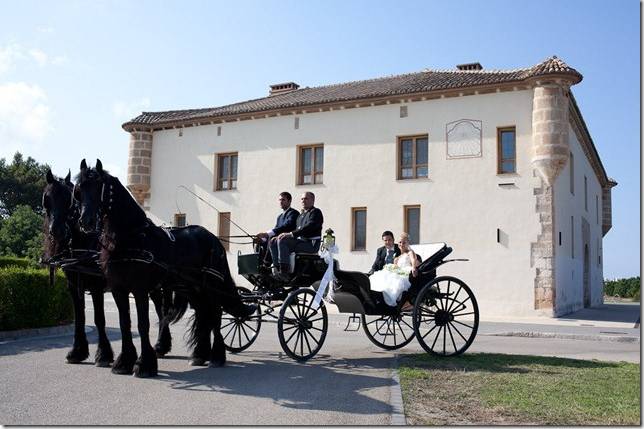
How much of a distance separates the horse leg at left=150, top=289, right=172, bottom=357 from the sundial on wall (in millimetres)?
14236

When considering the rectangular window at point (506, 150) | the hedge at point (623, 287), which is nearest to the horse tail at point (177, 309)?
the rectangular window at point (506, 150)

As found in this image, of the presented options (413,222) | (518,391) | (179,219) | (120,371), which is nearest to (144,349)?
(120,371)

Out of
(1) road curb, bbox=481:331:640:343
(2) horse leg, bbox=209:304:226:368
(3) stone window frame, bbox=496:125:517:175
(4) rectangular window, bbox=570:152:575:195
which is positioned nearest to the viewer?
(2) horse leg, bbox=209:304:226:368

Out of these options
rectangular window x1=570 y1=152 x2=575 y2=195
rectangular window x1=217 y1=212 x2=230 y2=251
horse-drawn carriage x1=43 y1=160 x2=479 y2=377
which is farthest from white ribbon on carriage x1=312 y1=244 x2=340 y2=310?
rectangular window x1=570 y1=152 x2=575 y2=195

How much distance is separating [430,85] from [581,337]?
10933 millimetres

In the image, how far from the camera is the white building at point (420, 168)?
18969mm

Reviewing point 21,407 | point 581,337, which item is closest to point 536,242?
point 581,337

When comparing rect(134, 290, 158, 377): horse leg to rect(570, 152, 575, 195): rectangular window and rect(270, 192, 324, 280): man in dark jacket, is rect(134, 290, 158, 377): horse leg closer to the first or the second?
rect(270, 192, 324, 280): man in dark jacket

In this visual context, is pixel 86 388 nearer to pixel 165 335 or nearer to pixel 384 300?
pixel 165 335

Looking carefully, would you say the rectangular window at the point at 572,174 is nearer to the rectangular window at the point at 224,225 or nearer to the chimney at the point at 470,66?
the chimney at the point at 470,66

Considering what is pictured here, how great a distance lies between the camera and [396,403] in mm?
5375

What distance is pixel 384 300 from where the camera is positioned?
327 inches

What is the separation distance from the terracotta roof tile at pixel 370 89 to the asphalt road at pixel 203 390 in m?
12.3

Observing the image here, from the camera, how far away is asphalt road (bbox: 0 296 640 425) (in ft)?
15.8
